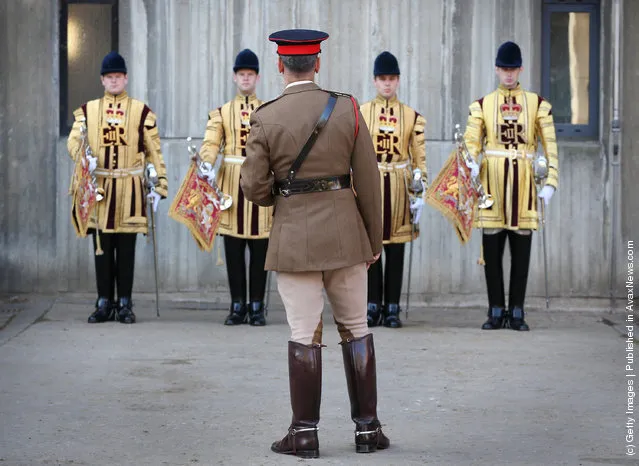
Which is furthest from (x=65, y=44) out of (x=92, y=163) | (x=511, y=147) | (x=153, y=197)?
(x=511, y=147)

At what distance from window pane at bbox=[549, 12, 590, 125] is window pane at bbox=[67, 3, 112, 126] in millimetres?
3935

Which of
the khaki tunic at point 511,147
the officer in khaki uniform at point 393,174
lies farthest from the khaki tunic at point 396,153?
the khaki tunic at point 511,147

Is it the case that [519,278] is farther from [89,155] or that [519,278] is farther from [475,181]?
[89,155]

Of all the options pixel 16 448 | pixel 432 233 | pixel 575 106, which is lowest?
pixel 16 448

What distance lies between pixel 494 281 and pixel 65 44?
4.47 metres

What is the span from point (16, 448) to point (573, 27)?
24.9ft

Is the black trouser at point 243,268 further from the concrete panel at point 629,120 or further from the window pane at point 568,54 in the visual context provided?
the concrete panel at point 629,120

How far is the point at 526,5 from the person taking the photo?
41.0 ft

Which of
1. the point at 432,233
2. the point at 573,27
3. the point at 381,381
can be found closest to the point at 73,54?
the point at 432,233

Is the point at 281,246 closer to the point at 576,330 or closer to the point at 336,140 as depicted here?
the point at 336,140

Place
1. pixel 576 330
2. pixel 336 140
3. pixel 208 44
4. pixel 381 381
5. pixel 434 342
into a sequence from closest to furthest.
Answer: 1. pixel 336 140
2. pixel 381 381
3. pixel 434 342
4. pixel 576 330
5. pixel 208 44

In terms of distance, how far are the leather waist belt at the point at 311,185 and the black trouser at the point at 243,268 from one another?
4.52 meters

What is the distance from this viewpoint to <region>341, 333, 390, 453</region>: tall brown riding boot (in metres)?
6.51

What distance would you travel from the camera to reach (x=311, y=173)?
6.45 m
